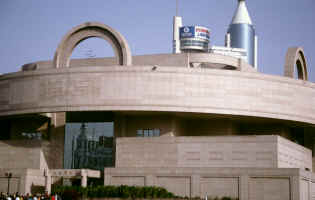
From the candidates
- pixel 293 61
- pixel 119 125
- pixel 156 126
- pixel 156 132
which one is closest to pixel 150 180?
pixel 156 132

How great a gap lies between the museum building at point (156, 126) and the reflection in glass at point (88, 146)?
103mm

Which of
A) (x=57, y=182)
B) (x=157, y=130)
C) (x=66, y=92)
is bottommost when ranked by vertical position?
(x=57, y=182)

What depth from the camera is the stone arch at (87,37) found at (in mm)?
52406

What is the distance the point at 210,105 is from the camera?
50.0 metres

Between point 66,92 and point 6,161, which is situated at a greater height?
point 66,92

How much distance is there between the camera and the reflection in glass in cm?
5538

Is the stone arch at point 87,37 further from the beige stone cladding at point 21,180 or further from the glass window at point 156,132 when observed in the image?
the beige stone cladding at point 21,180

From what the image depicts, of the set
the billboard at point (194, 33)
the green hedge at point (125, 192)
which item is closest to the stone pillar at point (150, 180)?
the green hedge at point (125, 192)

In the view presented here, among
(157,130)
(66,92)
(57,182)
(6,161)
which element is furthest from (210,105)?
(6,161)

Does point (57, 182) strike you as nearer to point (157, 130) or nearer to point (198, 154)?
point (157, 130)

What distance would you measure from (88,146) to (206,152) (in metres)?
14.3

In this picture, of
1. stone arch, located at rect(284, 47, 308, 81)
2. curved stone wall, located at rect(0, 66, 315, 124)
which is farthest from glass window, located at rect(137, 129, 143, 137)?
stone arch, located at rect(284, 47, 308, 81)

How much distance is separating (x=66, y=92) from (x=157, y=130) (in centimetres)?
931

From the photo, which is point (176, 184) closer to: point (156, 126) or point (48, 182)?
point (156, 126)
